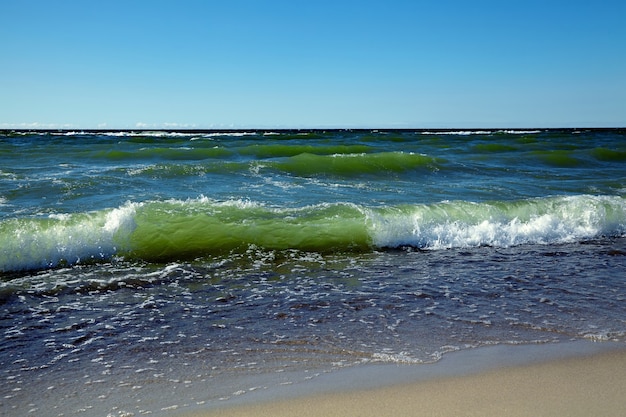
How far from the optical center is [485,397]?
2857mm

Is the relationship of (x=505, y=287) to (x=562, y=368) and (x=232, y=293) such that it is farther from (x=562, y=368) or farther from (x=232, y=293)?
(x=232, y=293)

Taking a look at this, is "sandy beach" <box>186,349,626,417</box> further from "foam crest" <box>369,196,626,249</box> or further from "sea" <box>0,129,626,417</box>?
"foam crest" <box>369,196,626,249</box>

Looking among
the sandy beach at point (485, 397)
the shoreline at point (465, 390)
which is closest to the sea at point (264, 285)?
the shoreline at point (465, 390)

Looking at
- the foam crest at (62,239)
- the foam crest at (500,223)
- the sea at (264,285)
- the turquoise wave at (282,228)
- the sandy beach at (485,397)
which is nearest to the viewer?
the sandy beach at (485,397)

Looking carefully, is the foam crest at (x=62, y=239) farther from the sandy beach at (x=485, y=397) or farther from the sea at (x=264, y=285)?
the sandy beach at (x=485, y=397)

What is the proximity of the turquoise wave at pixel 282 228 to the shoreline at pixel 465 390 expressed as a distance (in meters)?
3.63

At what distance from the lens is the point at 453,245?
730cm

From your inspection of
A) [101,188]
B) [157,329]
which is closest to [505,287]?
[157,329]

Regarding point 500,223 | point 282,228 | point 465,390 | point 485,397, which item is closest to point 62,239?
point 282,228

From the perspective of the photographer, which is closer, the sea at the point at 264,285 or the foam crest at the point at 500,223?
the sea at the point at 264,285

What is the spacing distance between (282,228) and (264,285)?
83.6 inches

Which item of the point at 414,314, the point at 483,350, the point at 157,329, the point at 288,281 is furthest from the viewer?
the point at 288,281

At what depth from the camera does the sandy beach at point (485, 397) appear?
106 inches

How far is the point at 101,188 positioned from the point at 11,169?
5277 millimetres
